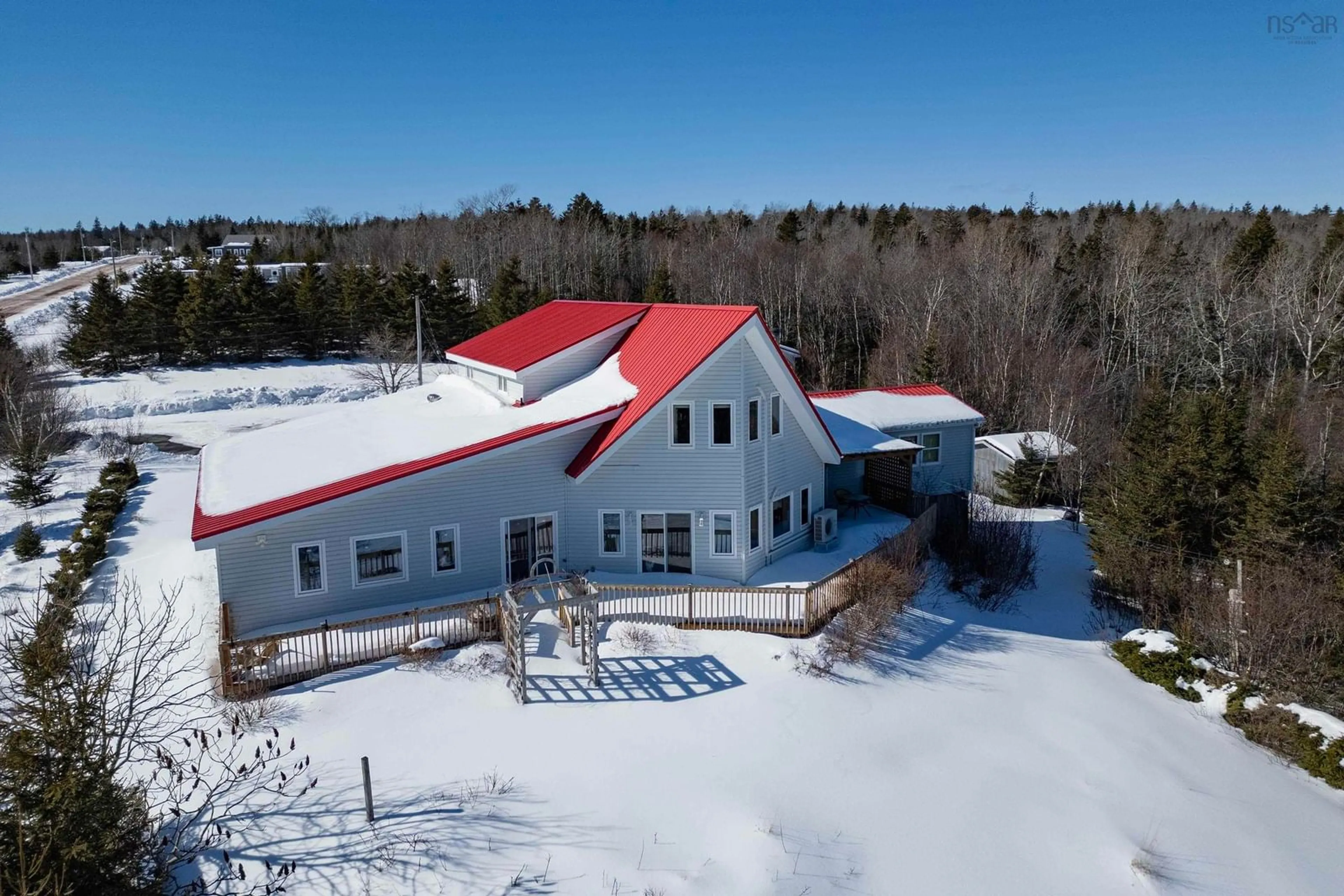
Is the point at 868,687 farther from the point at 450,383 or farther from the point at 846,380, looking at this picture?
the point at 846,380

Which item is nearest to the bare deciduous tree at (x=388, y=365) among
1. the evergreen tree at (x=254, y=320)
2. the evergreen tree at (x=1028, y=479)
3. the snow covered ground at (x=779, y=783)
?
the evergreen tree at (x=254, y=320)

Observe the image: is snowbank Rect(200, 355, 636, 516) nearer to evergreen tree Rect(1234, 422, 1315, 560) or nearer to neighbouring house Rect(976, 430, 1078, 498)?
evergreen tree Rect(1234, 422, 1315, 560)

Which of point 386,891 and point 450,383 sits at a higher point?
point 450,383

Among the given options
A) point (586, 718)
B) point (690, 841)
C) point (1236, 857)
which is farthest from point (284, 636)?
point (1236, 857)

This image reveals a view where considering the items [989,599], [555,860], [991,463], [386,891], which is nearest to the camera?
[386,891]

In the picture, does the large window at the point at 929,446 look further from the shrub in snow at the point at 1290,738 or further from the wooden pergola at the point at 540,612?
the wooden pergola at the point at 540,612

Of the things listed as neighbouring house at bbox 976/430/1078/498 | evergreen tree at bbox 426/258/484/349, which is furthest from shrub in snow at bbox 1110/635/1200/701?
evergreen tree at bbox 426/258/484/349
